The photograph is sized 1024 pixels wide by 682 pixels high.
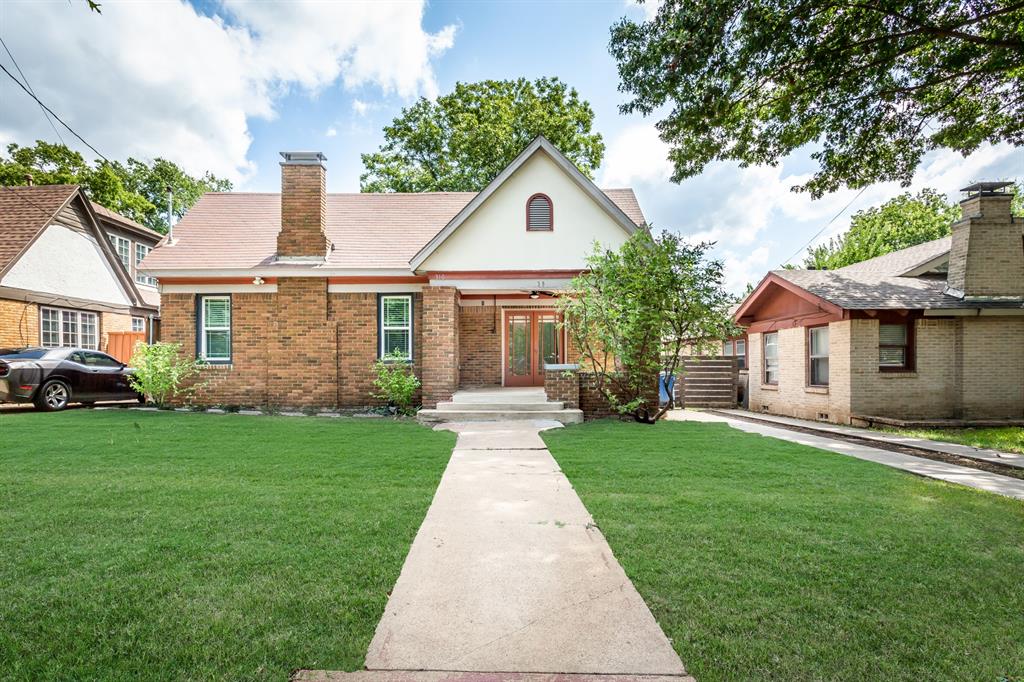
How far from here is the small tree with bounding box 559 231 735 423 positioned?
32.7 feet

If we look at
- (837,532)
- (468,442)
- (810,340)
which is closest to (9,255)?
(468,442)

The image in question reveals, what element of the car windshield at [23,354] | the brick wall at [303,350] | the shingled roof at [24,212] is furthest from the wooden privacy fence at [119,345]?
the brick wall at [303,350]

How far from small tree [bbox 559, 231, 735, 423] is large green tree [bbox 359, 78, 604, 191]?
17.3 m

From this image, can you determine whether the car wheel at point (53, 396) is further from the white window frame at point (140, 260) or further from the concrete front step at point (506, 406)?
the white window frame at point (140, 260)

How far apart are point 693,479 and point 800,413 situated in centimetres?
1168

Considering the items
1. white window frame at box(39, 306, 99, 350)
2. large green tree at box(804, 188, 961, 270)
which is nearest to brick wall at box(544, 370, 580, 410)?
white window frame at box(39, 306, 99, 350)

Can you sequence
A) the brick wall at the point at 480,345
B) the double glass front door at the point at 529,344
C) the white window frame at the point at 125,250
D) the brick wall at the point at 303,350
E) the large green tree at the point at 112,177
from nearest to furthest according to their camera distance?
the brick wall at the point at 303,350
the brick wall at the point at 480,345
the double glass front door at the point at 529,344
the white window frame at the point at 125,250
the large green tree at the point at 112,177

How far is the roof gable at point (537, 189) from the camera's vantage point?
1163 cm

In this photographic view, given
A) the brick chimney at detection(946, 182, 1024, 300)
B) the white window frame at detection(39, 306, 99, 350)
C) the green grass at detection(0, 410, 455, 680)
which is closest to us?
the green grass at detection(0, 410, 455, 680)

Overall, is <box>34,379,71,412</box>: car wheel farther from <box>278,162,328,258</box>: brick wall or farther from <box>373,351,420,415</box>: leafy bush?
<box>373,351,420,415</box>: leafy bush

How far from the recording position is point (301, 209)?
12773 millimetres

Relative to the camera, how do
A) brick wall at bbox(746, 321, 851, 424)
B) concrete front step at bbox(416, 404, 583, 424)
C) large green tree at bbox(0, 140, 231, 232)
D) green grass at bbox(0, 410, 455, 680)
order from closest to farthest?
green grass at bbox(0, 410, 455, 680) < concrete front step at bbox(416, 404, 583, 424) < brick wall at bbox(746, 321, 851, 424) < large green tree at bbox(0, 140, 231, 232)

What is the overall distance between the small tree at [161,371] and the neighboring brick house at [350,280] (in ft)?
1.19

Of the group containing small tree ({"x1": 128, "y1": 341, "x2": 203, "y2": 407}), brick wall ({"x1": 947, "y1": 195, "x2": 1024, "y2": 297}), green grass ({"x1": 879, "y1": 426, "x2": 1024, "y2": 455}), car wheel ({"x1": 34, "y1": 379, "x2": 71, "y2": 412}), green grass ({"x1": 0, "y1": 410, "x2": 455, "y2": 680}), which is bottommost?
green grass ({"x1": 879, "y1": 426, "x2": 1024, "y2": 455})
